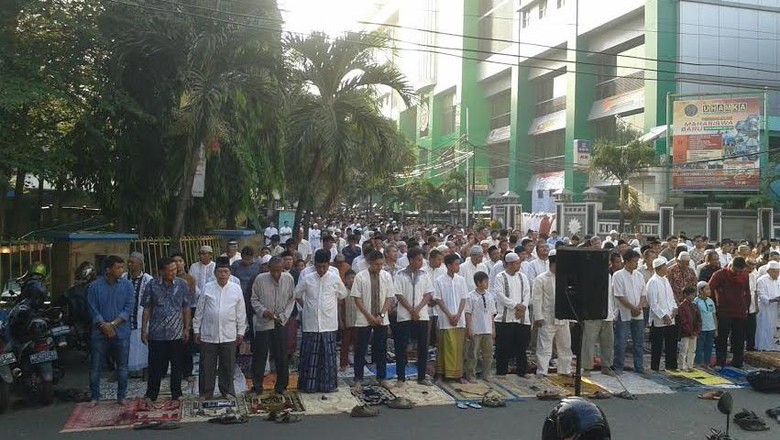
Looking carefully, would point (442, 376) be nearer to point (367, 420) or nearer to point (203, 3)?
point (367, 420)

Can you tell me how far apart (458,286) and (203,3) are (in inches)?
331

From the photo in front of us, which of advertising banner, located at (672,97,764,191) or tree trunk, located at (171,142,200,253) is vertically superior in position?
advertising banner, located at (672,97,764,191)

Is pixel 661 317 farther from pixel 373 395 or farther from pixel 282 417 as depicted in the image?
pixel 282 417

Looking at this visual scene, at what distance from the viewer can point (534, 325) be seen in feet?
32.7

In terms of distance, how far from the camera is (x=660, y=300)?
9938 mm

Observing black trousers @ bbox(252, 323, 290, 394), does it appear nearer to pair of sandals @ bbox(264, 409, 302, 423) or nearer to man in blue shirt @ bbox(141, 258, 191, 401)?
man in blue shirt @ bbox(141, 258, 191, 401)

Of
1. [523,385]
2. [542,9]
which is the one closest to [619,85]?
[542,9]

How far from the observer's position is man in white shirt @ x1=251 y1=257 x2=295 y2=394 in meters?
8.32

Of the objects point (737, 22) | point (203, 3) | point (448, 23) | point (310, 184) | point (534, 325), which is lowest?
point (534, 325)

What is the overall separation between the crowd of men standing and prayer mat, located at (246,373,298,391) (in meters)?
0.22

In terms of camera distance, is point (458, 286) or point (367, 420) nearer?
point (367, 420)

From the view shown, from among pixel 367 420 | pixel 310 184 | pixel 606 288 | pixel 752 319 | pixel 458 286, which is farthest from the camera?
pixel 310 184

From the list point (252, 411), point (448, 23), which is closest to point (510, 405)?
point (252, 411)

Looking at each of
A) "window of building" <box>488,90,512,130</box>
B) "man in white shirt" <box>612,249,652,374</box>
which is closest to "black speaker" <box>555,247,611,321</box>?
"man in white shirt" <box>612,249,652,374</box>
